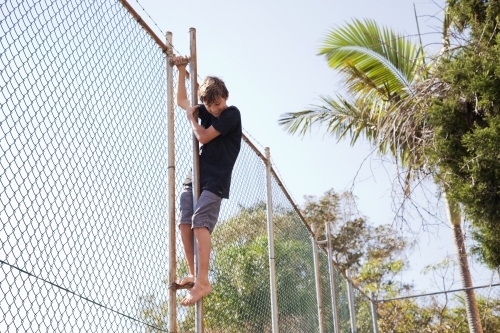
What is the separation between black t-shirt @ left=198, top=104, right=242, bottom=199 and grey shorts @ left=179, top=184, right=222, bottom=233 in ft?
0.15

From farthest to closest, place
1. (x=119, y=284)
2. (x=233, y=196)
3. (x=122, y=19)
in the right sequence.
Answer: (x=233, y=196) < (x=122, y=19) < (x=119, y=284)

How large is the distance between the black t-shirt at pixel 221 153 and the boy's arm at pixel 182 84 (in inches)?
6.7

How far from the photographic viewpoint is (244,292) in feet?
15.9

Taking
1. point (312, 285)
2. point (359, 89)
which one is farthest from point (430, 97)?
point (359, 89)

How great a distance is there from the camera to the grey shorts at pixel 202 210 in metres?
3.37

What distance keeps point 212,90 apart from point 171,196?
1.97ft

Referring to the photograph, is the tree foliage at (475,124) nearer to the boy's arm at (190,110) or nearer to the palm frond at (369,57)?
the boy's arm at (190,110)

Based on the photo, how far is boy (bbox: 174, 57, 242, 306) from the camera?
3.37 metres

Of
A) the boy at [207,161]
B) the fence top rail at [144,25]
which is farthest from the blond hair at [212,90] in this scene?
the fence top rail at [144,25]

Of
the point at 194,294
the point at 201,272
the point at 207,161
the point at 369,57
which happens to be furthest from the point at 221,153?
the point at 369,57

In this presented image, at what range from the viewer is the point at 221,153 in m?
3.57

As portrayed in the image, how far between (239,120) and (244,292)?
1684mm

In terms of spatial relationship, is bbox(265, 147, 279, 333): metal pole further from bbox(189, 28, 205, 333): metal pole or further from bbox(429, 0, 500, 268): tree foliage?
bbox(189, 28, 205, 333): metal pole

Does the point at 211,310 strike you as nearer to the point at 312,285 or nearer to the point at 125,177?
the point at 125,177
